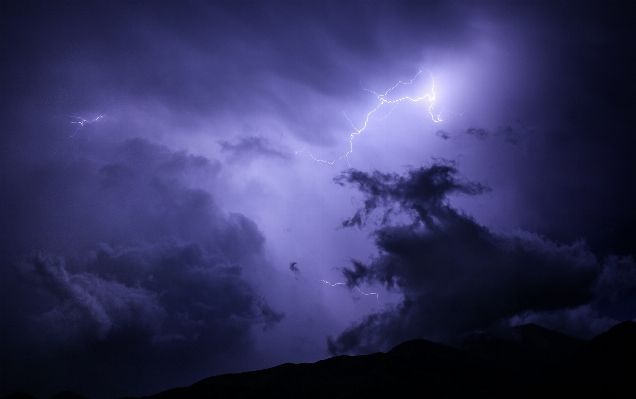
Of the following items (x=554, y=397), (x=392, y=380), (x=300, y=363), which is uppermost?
(x=300, y=363)

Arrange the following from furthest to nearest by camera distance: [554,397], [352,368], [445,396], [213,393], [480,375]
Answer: [352,368] < [480,375] < [213,393] < [445,396] < [554,397]

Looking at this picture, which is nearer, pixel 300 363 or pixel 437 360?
pixel 437 360

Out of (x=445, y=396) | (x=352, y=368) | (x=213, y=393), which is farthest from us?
(x=352, y=368)

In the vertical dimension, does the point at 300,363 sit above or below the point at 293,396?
above

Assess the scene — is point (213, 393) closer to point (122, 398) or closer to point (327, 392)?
point (327, 392)

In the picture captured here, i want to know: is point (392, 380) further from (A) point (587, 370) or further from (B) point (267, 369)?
(A) point (587, 370)

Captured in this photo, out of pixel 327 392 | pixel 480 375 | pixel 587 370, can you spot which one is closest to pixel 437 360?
pixel 480 375

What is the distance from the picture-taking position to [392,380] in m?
168

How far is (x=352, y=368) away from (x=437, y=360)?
38.9m

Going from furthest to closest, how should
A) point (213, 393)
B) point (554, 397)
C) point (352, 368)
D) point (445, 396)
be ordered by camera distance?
1. point (352, 368)
2. point (213, 393)
3. point (445, 396)
4. point (554, 397)

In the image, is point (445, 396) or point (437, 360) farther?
point (437, 360)

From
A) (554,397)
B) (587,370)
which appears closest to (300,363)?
(554,397)

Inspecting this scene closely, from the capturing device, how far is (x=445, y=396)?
151 meters

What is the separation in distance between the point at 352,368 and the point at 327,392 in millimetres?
33779
